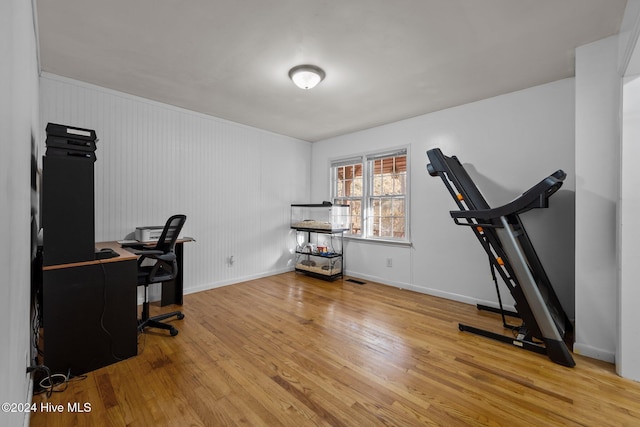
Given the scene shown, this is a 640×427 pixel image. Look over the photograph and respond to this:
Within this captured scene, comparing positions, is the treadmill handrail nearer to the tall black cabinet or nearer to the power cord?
the tall black cabinet

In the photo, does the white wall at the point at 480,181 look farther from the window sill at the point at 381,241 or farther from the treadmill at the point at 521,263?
the treadmill at the point at 521,263

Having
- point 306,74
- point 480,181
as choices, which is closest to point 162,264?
point 306,74

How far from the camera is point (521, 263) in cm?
234

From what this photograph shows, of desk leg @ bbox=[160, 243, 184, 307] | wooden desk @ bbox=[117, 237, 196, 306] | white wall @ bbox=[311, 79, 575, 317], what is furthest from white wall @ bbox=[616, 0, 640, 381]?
desk leg @ bbox=[160, 243, 184, 307]

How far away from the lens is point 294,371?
7.01ft

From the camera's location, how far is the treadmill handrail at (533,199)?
7.11 ft

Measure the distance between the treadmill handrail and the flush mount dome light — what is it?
197 centimetres

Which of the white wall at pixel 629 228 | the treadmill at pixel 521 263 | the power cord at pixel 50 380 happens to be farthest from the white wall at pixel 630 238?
the power cord at pixel 50 380

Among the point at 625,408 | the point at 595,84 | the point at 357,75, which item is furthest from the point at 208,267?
the point at 595,84

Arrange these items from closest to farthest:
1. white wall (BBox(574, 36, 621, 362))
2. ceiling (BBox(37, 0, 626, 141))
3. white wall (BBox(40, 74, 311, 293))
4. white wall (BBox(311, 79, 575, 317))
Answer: ceiling (BBox(37, 0, 626, 141))
white wall (BBox(574, 36, 621, 362))
white wall (BBox(311, 79, 575, 317))
white wall (BBox(40, 74, 311, 293))

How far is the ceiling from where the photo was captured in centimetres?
197

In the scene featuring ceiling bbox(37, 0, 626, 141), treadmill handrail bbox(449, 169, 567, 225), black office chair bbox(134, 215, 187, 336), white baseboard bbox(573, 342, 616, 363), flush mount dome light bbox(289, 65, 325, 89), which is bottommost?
white baseboard bbox(573, 342, 616, 363)

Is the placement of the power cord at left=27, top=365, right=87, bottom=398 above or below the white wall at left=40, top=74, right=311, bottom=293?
below

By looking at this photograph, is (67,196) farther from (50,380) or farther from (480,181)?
(480,181)
